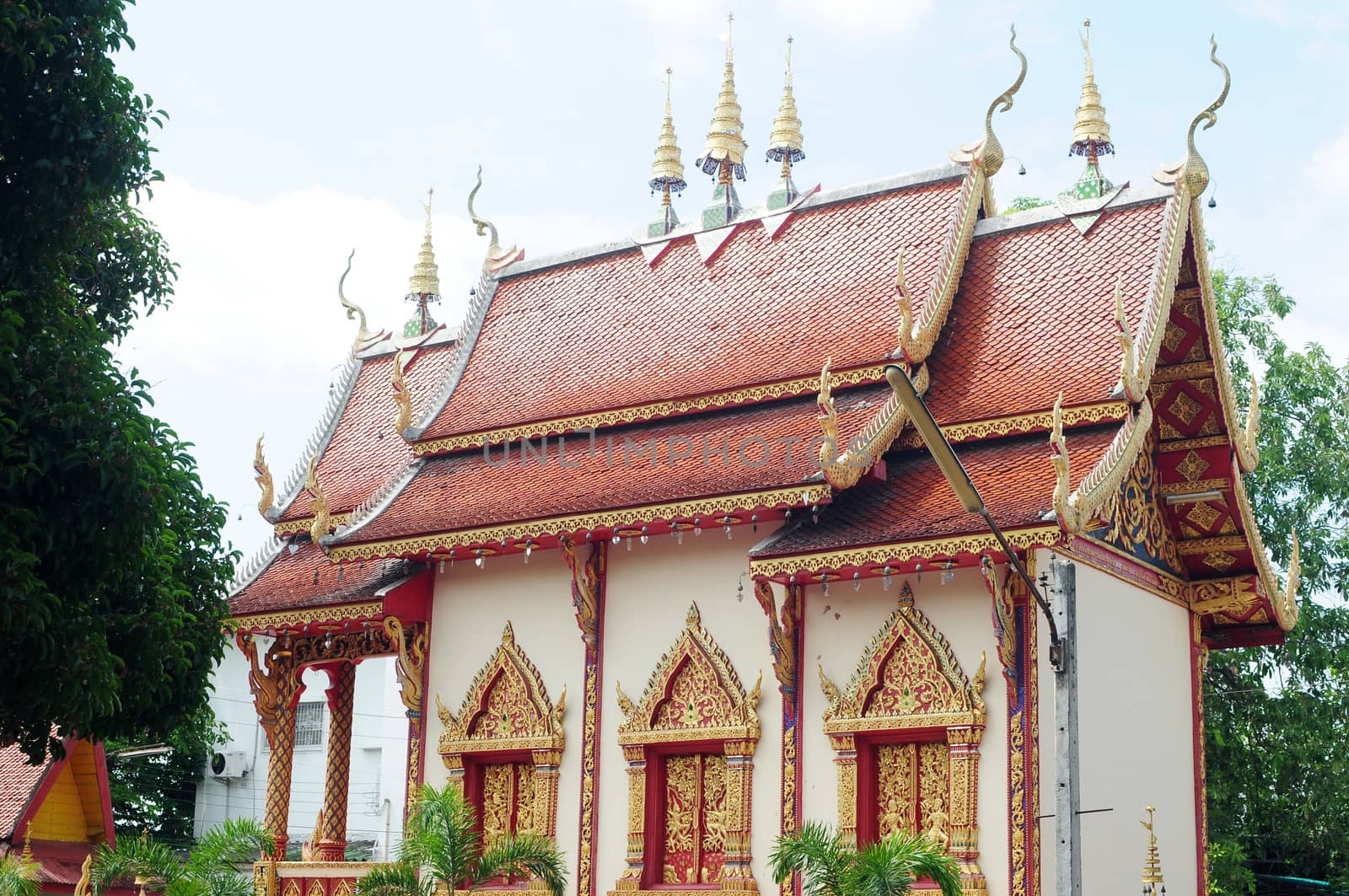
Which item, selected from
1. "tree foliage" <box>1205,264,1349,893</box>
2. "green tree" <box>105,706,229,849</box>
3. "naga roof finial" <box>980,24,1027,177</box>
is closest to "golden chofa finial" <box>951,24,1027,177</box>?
"naga roof finial" <box>980,24,1027,177</box>

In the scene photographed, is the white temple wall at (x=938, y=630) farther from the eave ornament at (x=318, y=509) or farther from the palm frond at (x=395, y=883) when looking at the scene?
the eave ornament at (x=318, y=509)

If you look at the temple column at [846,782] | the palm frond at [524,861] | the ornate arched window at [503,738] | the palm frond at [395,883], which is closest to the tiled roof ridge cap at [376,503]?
the ornate arched window at [503,738]

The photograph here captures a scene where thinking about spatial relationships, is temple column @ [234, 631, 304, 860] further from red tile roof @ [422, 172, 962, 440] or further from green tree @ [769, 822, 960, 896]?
green tree @ [769, 822, 960, 896]

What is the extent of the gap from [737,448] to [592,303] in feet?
11.3

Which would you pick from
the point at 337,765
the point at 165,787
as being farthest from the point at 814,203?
the point at 165,787

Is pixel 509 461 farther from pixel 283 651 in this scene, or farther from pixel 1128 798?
pixel 1128 798

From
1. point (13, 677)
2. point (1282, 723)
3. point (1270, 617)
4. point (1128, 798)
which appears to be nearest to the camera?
point (13, 677)

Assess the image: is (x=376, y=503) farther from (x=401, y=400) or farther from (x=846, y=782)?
(x=846, y=782)

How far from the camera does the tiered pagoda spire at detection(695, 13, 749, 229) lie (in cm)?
1697

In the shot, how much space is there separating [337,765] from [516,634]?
341 centimetres

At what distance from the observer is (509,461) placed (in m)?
15.7

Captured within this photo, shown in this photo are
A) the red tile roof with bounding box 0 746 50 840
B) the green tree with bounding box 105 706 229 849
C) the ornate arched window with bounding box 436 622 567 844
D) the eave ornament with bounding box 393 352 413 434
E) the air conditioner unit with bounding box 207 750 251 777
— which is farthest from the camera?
the air conditioner unit with bounding box 207 750 251 777

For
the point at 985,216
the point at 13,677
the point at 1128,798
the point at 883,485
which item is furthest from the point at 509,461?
the point at 13,677

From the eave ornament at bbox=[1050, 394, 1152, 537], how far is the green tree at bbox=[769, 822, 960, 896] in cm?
239
